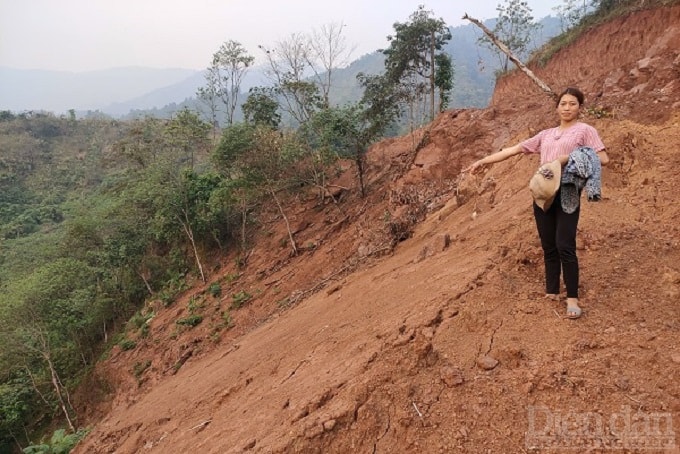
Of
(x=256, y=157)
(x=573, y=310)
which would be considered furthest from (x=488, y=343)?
(x=256, y=157)

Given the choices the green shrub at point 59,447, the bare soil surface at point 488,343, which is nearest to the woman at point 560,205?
the bare soil surface at point 488,343

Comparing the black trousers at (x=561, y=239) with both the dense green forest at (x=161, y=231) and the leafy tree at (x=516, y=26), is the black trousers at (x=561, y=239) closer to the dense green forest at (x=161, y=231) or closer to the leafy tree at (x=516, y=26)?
the dense green forest at (x=161, y=231)

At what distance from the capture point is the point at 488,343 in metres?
2.69

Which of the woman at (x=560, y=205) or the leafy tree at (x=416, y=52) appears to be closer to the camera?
the woman at (x=560, y=205)

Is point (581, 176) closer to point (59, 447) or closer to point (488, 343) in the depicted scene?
point (488, 343)

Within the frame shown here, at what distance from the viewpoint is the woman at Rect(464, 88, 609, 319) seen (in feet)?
8.50

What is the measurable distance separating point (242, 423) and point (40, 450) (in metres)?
8.36

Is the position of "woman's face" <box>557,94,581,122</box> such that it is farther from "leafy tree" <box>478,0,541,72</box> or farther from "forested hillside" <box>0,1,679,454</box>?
"leafy tree" <box>478,0,541,72</box>

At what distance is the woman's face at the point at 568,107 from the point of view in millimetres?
2561

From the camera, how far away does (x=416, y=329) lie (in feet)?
10.0

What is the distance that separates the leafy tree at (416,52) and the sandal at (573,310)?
13650 mm

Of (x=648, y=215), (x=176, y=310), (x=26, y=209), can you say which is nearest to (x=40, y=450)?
(x=176, y=310)

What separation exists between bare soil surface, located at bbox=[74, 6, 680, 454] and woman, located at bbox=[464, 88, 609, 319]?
0.28 metres

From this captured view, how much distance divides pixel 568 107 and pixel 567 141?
0.67 feet
